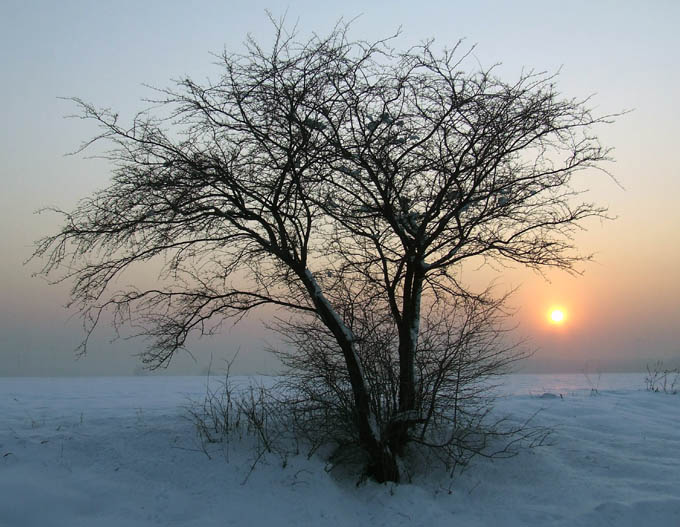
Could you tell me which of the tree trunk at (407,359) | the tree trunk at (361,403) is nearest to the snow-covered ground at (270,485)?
the tree trunk at (361,403)

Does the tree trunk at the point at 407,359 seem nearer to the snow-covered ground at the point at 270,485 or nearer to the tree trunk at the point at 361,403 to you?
the tree trunk at the point at 361,403

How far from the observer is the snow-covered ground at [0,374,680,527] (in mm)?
6453

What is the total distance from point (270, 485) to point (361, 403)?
1506 millimetres

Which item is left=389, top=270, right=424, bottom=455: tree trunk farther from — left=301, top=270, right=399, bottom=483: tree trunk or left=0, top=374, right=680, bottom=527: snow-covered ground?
left=0, top=374, right=680, bottom=527: snow-covered ground

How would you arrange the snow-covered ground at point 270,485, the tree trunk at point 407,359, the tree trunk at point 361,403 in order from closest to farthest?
1. the snow-covered ground at point 270,485
2. the tree trunk at point 361,403
3. the tree trunk at point 407,359

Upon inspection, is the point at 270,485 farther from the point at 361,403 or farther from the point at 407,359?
the point at 407,359

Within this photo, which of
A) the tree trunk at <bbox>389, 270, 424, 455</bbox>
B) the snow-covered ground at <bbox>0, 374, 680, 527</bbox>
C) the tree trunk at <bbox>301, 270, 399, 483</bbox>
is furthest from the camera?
the tree trunk at <bbox>389, 270, 424, 455</bbox>

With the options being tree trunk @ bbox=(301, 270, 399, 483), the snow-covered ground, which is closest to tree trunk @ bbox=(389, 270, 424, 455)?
tree trunk @ bbox=(301, 270, 399, 483)

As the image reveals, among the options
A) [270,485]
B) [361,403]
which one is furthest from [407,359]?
[270,485]

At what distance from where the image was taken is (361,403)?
7.50 meters

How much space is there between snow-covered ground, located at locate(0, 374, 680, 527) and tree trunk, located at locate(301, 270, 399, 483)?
241mm

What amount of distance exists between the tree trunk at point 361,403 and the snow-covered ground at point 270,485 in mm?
241

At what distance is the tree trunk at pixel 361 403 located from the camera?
748cm

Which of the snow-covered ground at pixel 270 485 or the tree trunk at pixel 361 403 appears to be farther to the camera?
the tree trunk at pixel 361 403
